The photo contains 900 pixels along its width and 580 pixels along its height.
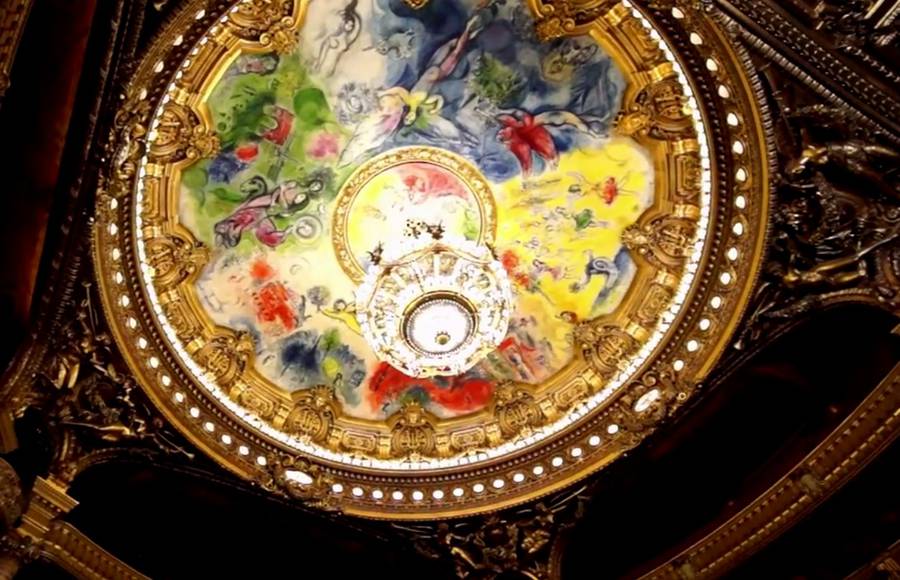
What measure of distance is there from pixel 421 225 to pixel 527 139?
183 cm

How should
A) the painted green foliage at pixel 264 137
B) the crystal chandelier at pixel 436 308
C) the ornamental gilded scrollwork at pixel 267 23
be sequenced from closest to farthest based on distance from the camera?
1. the ornamental gilded scrollwork at pixel 267 23
2. the crystal chandelier at pixel 436 308
3. the painted green foliage at pixel 264 137

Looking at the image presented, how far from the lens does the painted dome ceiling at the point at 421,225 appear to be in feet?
32.9

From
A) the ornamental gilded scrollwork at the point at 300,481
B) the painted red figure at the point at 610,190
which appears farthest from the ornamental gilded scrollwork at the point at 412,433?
the painted red figure at the point at 610,190

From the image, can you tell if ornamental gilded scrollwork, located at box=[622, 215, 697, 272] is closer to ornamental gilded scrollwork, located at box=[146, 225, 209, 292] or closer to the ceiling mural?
the ceiling mural

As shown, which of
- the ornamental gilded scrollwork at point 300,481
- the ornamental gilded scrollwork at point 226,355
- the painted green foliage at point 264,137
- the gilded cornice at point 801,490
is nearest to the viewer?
the gilded cornice at point 801,490

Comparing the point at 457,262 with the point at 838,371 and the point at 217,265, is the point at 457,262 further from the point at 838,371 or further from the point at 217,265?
the point at 838,371

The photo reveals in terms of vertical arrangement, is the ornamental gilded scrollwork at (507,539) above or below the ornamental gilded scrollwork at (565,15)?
below

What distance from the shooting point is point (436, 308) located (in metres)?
10.1

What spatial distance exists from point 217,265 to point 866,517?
25.6 ft

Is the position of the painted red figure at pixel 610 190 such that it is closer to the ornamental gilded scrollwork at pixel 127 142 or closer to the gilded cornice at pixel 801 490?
the gilded cornice at pixel 801 490

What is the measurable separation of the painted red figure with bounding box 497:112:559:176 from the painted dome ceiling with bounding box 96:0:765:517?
1.2 inches

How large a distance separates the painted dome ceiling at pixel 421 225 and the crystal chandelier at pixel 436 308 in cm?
34

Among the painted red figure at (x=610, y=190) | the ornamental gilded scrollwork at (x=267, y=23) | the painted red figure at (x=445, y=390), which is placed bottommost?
the painted red figure at (x=445, y=390)

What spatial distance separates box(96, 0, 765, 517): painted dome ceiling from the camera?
32.9 ft
